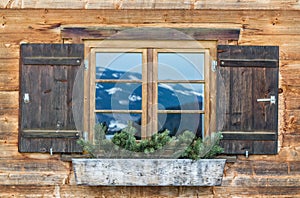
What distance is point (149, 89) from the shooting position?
227 inches

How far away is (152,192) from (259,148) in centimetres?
89

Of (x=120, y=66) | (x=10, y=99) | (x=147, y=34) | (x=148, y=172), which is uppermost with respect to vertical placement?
(x=147, y=34)

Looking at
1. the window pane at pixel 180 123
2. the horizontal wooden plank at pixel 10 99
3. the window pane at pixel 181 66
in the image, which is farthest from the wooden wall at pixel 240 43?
the window pane at pixel 180 123

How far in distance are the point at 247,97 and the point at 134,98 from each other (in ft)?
2.86

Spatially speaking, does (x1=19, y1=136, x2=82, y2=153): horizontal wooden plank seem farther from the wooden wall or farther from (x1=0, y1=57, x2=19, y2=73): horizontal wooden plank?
(x1=0, y1=57, x2=19, y2=73): horizontal wooden plank

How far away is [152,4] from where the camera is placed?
5.80 metres

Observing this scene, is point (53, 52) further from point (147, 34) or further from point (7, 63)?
point (147, 34)

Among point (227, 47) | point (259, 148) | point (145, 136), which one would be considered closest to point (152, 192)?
point (145, 136)

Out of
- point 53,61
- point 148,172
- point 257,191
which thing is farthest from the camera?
point 257,191

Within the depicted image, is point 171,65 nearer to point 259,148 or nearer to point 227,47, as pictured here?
point 227,47

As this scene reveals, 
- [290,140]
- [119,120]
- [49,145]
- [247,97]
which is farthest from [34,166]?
[290,140]

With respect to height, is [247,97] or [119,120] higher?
[247,97]

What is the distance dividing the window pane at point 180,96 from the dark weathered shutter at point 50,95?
0.67 m

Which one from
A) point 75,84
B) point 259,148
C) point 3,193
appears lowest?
point 3,193
